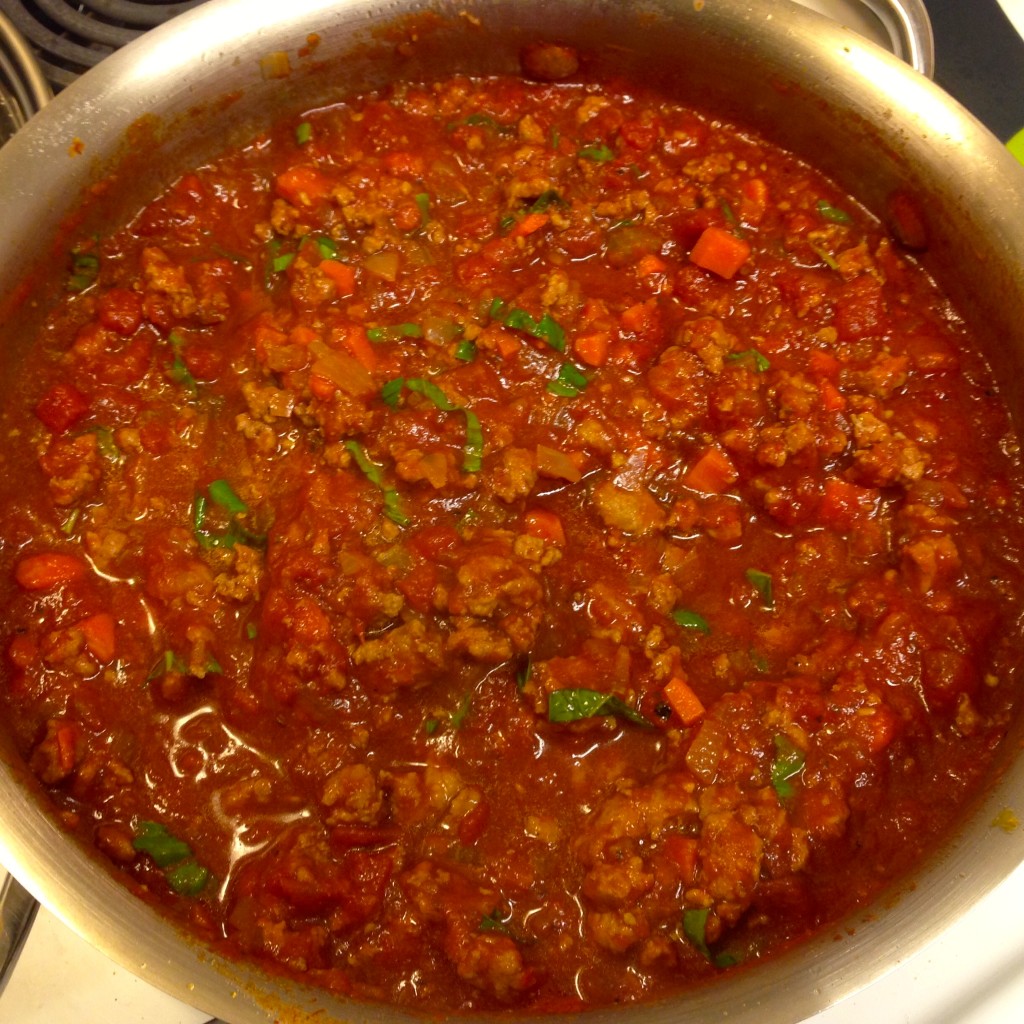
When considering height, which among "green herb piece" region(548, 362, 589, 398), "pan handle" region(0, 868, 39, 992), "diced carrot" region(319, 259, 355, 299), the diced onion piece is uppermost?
"diced carrot" region(319, 259, 355, 299)

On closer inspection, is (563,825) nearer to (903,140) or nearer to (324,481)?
(324,481)

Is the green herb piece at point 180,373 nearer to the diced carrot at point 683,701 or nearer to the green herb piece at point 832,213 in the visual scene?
the diced carrot at point 683,701

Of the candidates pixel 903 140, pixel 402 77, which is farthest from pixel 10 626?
pixel 903 140

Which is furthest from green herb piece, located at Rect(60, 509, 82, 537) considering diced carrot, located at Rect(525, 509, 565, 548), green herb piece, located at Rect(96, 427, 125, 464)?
diced carrot, located at Rect(525, 509, 565, 548)

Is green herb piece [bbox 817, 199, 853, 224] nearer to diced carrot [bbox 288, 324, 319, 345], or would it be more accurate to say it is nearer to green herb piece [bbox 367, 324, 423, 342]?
green herb piece [bbox 367, 324, 423, 342]

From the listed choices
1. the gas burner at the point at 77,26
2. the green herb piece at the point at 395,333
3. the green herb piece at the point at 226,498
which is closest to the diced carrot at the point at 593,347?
the green herb piece at the point at 395,333

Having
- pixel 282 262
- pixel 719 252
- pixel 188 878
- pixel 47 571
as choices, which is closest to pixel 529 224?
pixel 719 252
